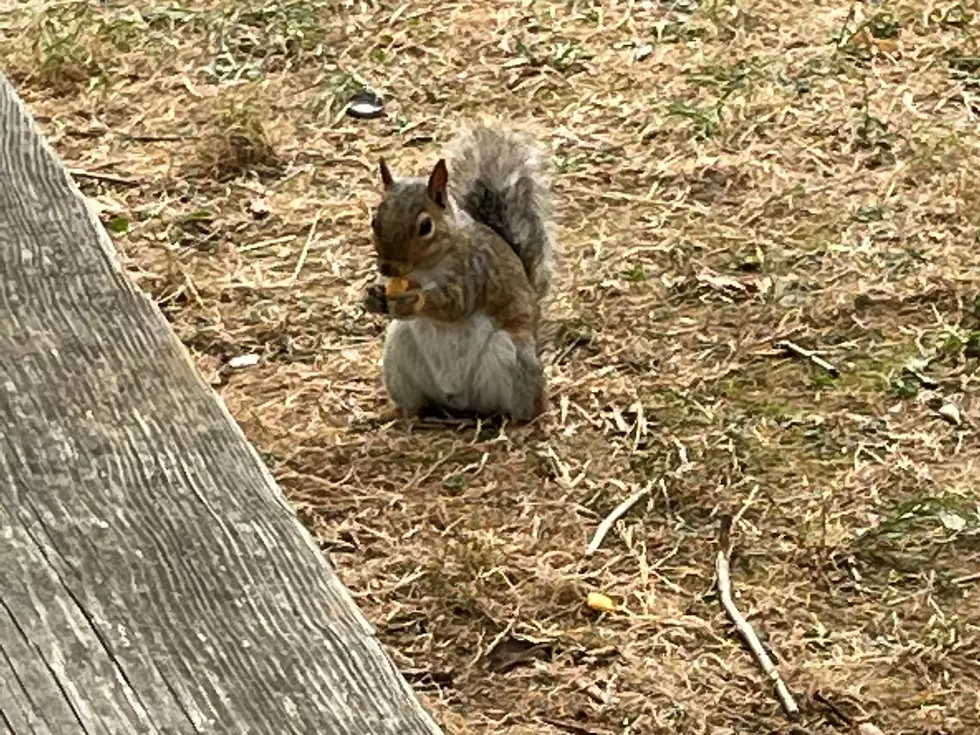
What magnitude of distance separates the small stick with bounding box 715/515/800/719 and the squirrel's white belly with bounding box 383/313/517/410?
0.52m

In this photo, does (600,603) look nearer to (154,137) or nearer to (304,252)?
(304,252)

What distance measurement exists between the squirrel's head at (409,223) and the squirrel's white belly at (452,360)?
12 centimetres

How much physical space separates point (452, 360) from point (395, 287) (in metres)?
0.21

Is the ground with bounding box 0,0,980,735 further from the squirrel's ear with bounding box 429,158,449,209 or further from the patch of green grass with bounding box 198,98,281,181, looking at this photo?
the squirrel's ear with bounding box 429,158,449,209

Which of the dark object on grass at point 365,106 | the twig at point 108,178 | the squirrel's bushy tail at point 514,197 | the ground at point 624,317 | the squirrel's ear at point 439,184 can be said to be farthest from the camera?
→ the dark object on grass at point 365,106

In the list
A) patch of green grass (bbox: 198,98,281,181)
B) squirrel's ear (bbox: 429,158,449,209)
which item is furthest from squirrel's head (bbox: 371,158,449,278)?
patch of green grass (bbox: 198,98,281,181)

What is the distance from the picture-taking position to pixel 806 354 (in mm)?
3535

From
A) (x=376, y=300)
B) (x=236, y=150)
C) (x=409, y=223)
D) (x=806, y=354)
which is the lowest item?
(x=806, y=354)

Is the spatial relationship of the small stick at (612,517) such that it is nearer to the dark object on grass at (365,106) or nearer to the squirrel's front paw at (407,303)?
the squirrel's front paw at (407,303)

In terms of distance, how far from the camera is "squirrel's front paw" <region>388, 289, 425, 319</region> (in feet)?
10.4

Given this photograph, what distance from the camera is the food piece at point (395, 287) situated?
3162 millimetres

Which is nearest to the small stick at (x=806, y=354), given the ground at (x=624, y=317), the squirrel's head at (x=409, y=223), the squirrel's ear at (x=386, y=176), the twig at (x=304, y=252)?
the ground at (x=624, y=317)

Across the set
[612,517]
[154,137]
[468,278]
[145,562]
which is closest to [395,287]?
[468,278]

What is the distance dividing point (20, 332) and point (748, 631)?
1594mm
